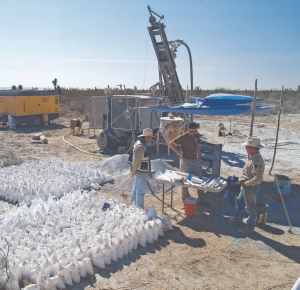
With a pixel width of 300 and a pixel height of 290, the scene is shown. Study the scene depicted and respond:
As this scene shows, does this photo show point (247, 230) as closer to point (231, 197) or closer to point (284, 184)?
point (231, 197)

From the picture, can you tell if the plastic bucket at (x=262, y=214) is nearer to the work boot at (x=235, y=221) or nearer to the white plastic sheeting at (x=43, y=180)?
the work boot at (x=235, y=221)

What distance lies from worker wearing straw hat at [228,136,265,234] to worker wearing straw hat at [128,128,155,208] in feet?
5.99

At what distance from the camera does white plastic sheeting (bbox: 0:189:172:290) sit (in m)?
4.41

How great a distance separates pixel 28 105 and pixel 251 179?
671 inches

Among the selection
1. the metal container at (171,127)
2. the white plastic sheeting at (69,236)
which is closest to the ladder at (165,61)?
the metal container at (171,127)

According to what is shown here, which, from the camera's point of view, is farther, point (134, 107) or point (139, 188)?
point (134, 107)

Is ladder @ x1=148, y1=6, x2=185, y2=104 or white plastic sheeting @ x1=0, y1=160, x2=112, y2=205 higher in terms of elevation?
ladder @ x1=148, y1=6, x2=185, y2=104

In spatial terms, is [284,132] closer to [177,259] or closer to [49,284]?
[177,259]

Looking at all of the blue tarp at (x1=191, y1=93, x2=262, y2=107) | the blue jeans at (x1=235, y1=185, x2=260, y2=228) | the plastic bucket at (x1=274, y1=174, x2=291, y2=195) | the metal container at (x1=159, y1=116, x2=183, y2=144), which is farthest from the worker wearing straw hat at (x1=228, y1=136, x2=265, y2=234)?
the metal container at (x1=159, y1=116, x2=183, y2=144)

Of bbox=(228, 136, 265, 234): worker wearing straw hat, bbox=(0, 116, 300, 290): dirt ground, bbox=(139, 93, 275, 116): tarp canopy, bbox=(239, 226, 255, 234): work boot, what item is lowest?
bbox=(0, 116, 300, 290): dirt ground

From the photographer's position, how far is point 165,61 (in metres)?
14.4

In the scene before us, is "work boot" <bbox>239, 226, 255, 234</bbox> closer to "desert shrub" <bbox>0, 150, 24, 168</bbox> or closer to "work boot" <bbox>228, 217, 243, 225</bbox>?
"work boot" <bbox>228, 217, 243, 225</bbox>

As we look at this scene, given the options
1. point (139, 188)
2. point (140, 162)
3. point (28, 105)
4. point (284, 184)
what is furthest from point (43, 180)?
point (28, 105)

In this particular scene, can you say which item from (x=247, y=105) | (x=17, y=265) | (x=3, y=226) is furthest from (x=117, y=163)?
(x=17, y=265)
